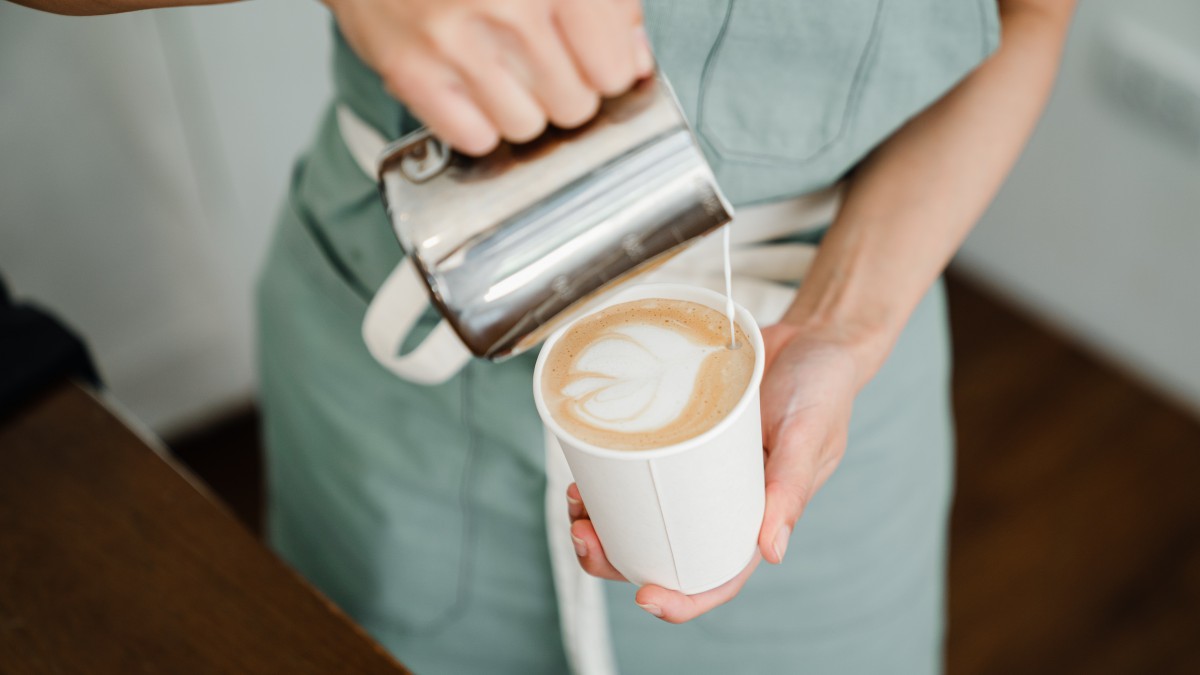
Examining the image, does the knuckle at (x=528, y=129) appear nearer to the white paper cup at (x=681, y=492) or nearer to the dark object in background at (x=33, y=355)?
the white paper cup at (x=681, y=492)

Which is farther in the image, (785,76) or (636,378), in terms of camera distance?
(785,76)

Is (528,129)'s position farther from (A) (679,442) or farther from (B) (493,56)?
(A) (679,442)

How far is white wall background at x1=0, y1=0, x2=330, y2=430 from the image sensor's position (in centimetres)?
150

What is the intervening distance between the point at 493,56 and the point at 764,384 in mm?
319

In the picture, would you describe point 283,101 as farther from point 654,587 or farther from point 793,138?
point 654,587

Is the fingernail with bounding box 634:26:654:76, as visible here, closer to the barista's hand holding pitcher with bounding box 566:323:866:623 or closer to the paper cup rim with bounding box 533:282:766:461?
the paper cup rim with bounding box 533:282:766:461

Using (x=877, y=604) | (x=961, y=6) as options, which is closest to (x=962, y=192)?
(x=961, y=6)

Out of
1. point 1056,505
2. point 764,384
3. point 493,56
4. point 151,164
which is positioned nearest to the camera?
point 493,56

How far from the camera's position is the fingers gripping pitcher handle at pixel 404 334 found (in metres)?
0.73

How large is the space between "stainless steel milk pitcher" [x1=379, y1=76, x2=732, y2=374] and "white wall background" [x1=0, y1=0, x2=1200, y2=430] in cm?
118

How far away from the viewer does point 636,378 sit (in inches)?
22.9

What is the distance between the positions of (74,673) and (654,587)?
13.7 inches

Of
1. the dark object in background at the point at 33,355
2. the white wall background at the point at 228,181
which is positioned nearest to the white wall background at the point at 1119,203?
Result: the white wall background at the point at 228,181

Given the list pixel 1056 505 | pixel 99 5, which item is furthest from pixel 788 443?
pixel 1056 505
